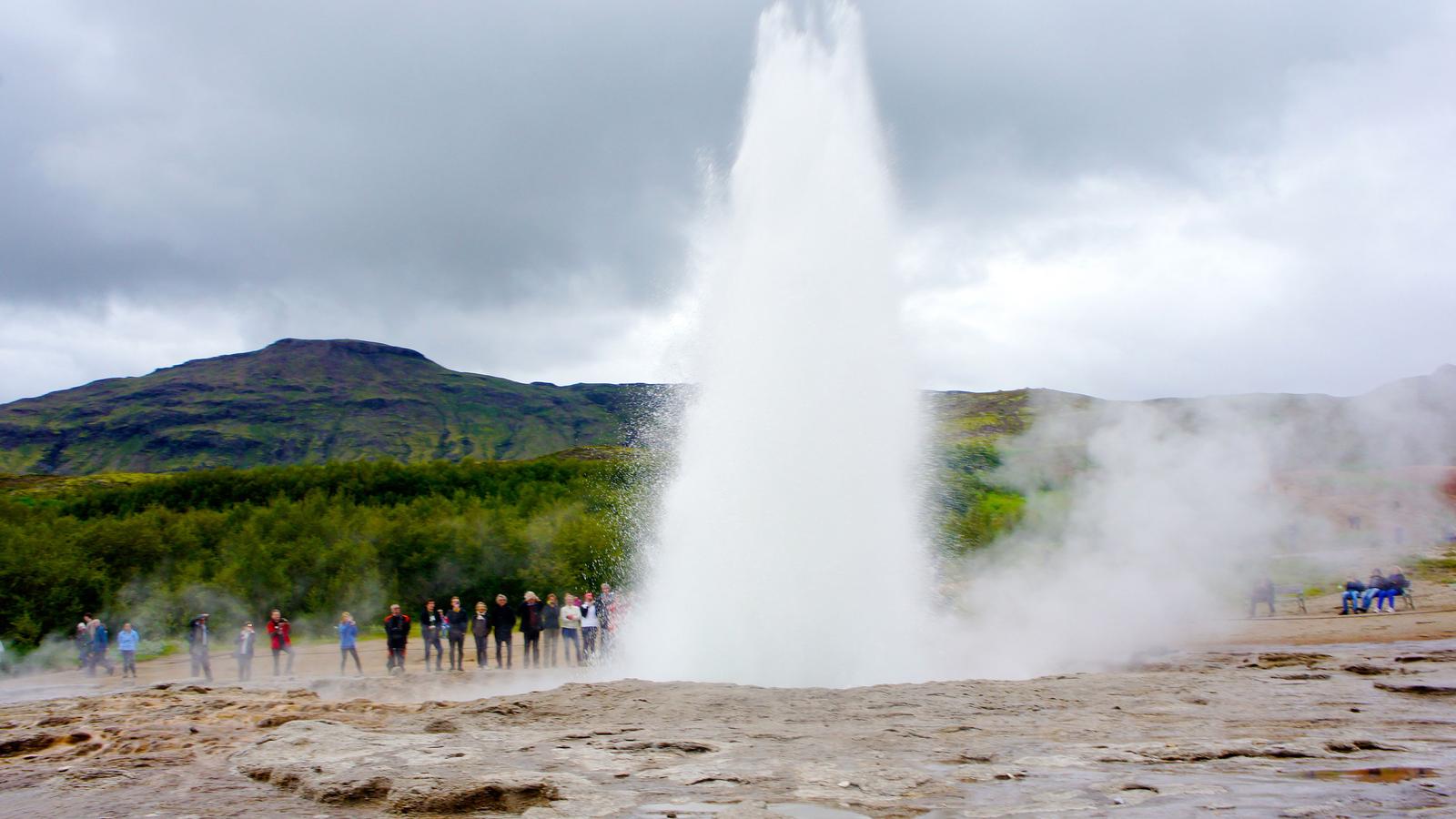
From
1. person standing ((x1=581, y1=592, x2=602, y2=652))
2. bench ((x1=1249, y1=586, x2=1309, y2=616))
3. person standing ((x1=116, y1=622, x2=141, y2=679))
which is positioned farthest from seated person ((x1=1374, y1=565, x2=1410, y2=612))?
person standing ((x1=116, y1=622, x2=141, y2=679))

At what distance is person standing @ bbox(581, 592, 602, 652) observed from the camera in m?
19.8

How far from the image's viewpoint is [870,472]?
14.0 meters

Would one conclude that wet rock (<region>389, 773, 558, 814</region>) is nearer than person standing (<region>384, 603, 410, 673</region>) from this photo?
Yes

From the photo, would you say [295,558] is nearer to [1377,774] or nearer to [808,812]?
[808,812]

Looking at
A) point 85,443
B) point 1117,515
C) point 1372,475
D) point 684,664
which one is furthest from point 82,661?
point 85,443

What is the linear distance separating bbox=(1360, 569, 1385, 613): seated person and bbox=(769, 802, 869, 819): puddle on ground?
2182 centimetres

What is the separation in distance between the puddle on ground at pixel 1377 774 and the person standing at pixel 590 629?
14.9 metres

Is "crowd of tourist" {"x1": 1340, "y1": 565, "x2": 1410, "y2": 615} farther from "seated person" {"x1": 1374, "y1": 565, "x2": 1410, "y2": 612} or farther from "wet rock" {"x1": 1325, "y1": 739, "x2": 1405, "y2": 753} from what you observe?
Result: "wet rock" {"x1": 1325, "y1": 739, "x2": 1405, "y2": 753}

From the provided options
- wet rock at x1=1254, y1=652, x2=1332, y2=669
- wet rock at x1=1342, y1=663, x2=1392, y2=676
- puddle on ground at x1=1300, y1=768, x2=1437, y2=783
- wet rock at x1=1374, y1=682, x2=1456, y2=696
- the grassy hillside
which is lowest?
wet rock at x1=1254, y1=652, x2=1332, y2=669

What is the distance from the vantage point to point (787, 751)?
8078 mm

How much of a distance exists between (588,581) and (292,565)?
42.0 feet

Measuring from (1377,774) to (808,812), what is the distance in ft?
13.2

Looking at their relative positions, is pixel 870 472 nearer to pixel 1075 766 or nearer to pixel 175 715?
pixel 1075 766

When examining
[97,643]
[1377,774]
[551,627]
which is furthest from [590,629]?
[1377,774]
